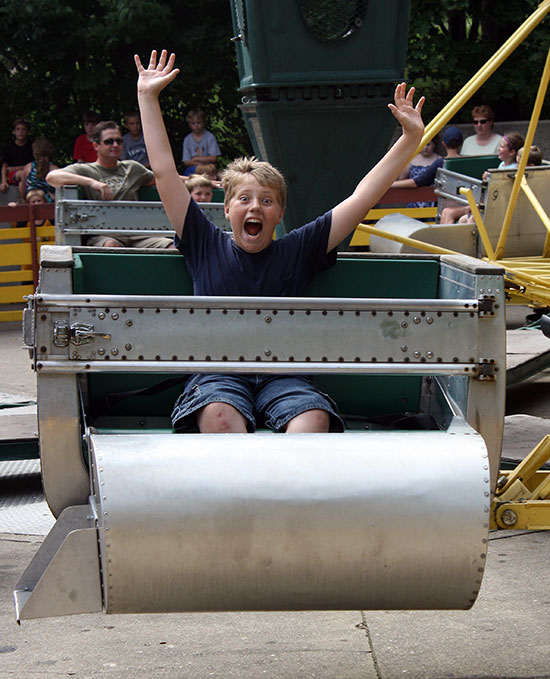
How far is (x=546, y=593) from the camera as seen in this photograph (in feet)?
12.8

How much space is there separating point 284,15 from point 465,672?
3321 mm

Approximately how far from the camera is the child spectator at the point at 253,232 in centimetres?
337

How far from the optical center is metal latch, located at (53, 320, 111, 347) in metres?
2.74

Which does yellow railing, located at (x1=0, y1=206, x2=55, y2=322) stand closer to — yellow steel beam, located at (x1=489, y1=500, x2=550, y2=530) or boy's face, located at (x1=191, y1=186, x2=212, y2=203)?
boy's face, located at (x1=191, y1=186, x2=212, y2=203)

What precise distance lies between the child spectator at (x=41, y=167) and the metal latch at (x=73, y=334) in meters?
8.72

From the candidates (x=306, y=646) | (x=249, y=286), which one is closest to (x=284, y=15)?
(x=249, y=286)

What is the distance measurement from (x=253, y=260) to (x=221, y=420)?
0.64 metres

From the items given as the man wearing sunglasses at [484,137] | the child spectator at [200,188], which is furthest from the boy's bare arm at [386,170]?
the man wearing sunglasses at [484,137]

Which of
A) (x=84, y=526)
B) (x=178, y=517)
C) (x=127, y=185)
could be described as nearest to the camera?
(x=178, y=517)

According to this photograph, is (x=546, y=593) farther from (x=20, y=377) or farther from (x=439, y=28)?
(x=439, y=28)

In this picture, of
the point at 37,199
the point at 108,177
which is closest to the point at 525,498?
the point at 108,177

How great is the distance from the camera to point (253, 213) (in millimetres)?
3498

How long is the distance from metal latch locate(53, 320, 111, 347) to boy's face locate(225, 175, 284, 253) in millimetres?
899

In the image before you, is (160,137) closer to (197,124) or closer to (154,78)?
(154,78)
